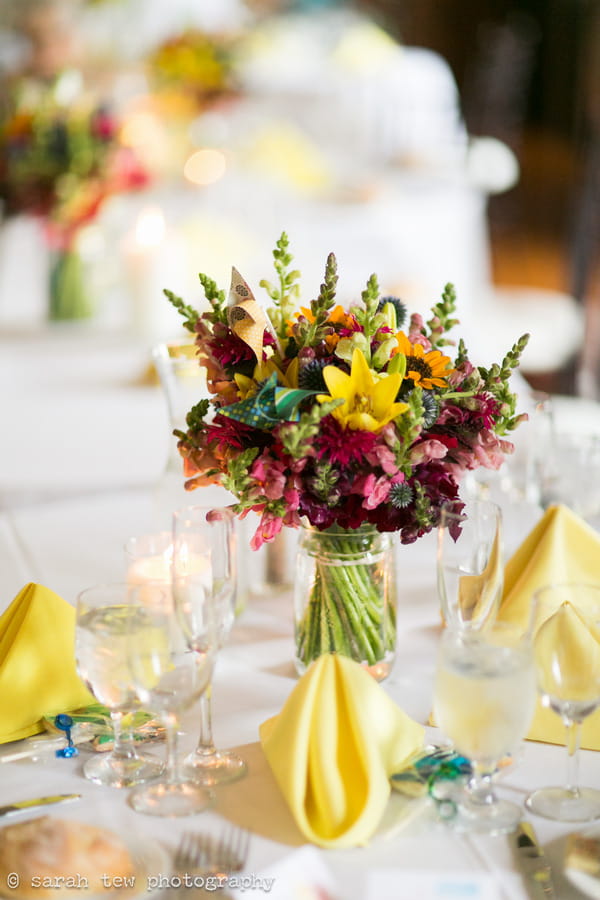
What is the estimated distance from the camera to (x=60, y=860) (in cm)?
90

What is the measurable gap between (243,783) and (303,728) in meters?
0.10

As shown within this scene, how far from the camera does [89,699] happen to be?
1.18 m

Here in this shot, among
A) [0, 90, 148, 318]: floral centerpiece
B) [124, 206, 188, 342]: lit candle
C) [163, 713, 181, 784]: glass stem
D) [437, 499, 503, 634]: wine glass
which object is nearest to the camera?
[163, 713, 181, 784]: glass stem

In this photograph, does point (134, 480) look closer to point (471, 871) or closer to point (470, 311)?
point (471, 871)

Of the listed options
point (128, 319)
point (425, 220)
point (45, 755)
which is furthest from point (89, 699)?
point (425, 220)

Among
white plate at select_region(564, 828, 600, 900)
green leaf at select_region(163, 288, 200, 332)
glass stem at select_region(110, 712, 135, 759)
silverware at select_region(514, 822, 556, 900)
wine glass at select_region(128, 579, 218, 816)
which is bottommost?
silverware at select_region(514, 822, 556, 900)

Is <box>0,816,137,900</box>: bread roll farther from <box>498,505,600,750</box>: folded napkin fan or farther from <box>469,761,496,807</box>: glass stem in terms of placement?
<box>498,505,600,750</box>: folded napkin fan

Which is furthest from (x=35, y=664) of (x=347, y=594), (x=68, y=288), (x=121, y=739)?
(x=68, y=288)

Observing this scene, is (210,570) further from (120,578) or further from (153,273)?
(153,273)

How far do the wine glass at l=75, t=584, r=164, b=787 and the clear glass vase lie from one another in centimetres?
26

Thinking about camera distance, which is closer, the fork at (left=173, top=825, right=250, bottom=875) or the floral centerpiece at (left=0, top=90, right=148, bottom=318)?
the fork at (left=173, top=825, right=250, bottom=875)

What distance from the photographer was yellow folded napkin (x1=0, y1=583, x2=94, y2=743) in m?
1.12

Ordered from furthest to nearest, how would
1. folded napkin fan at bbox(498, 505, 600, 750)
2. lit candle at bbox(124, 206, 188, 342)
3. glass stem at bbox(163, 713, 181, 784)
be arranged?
1. lit candle at bbox(124, 206, 188, 342)
2. folded napkin fan at bbox(498, 505, 600, 750)
3. glass stem at bbox(163, 713, 181, 784)

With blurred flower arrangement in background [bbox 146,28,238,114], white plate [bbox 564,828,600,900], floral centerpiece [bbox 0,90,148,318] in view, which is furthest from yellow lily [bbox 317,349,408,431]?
blurred flower arrangement in background [bbox 146,28,238,114]
